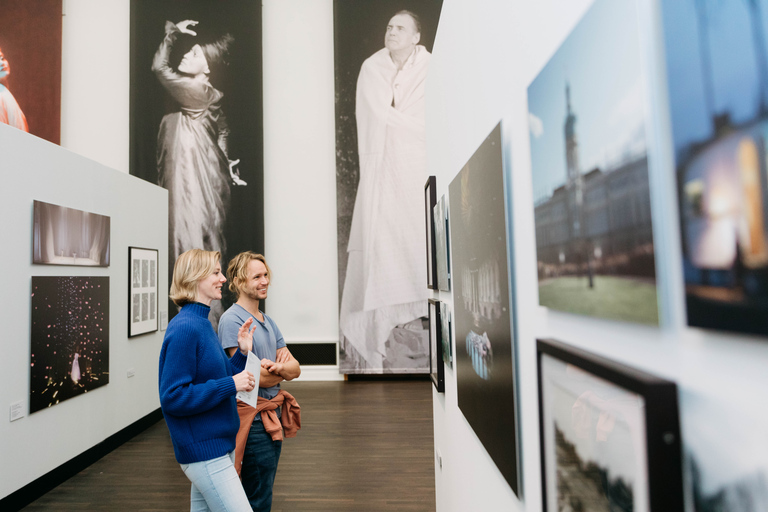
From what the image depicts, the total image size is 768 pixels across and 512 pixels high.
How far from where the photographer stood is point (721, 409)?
→ 1.69 ft

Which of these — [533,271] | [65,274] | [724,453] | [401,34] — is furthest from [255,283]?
[401,34]

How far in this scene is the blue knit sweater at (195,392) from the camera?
2.12m

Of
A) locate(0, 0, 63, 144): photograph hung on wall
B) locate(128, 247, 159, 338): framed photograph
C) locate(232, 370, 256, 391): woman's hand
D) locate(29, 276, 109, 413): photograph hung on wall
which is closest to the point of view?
locate(232, 370, 256, 391): woman's hand

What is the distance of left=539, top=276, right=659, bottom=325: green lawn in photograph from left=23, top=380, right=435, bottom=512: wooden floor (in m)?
3.45

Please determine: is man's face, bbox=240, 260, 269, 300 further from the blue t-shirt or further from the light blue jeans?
the light blue jeans

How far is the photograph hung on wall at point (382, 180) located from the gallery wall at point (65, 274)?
340 centimetres

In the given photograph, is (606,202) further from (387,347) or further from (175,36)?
(175,36)

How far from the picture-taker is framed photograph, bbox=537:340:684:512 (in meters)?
0.57

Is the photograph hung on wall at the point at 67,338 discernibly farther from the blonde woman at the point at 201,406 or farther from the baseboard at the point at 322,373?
the baseboard at the point at 322,373

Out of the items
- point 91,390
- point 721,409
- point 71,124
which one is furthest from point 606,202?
point 71,124

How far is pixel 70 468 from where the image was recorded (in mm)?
4488

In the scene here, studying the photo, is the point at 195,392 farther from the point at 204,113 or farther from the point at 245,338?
the point at 204,113

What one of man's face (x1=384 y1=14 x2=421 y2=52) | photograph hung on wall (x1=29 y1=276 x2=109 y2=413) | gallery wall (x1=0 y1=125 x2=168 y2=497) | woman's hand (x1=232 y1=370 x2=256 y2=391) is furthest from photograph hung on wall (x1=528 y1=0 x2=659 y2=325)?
man's face (x1=384 y1=14 x2=421 y2=52)

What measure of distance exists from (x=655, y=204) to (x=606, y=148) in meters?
0.15
